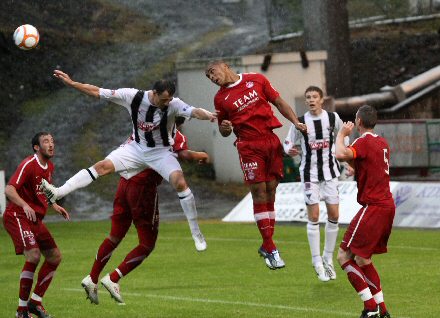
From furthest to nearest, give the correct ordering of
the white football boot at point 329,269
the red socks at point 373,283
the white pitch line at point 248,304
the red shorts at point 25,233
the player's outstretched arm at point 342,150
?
the white football boot at point 329,269 < the red shorts at point 25,233 < the white pitch line at point 248,304 < the red socks at point 373,283 < the player's outstretched arm at point 342,150

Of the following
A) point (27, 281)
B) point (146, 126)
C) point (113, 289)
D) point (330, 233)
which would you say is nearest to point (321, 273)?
point (330, 233)

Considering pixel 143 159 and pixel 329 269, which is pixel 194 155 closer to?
pixel 143 159

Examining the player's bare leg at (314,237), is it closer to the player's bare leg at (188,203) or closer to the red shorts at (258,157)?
the red shorts at (258,157)

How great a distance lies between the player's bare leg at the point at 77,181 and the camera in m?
16.2

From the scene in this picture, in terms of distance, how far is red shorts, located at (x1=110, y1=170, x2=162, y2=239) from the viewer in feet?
56.1

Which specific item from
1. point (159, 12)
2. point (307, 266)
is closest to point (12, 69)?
point (159, 12)

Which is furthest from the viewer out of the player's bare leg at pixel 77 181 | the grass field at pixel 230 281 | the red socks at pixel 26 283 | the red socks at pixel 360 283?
the grass field at pixel 230 281

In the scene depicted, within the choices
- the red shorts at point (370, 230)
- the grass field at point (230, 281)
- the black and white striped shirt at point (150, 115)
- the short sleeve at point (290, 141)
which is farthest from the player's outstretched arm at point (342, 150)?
the short sleeve at point (290, 141)

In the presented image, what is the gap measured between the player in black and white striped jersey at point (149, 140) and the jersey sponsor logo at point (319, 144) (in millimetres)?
3099

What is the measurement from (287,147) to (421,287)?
2945 mm

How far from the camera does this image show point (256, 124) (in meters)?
17.1

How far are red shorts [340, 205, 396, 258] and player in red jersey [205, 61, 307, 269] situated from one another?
2297 mm

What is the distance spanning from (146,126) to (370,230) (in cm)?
382

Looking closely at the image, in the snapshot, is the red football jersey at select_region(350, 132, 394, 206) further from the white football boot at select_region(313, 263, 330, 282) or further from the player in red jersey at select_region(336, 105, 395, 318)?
the white football boot at select_region(313, 263, 330, 282)
